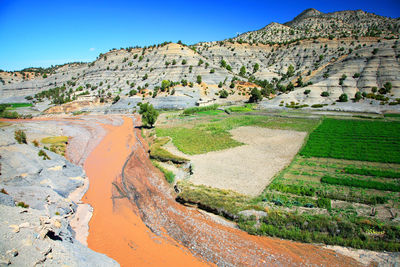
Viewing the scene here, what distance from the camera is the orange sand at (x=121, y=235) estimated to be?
12.8m

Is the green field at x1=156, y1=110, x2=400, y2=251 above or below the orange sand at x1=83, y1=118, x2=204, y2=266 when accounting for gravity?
above

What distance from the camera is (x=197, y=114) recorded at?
60094mm

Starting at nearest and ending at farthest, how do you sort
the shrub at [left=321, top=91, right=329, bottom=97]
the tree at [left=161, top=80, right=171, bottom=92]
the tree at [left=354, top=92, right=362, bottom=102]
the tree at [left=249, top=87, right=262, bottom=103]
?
the tree at [left=354, top=92, right=362, bottom=102] < the shrub at [left=321, top=91, right=329, bottom=97] < the tree at [left=249, top=87, right=262, bottom=103] < the tree at [left=161, top=80, right=171, bottom=92]

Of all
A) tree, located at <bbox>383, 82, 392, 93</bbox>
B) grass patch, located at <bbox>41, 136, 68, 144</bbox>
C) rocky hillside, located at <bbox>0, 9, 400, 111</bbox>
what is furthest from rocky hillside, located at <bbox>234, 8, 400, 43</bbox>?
grass patch, located at <bbox>41, 136, 68, 144</bbox>

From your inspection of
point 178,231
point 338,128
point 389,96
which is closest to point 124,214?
point 178,231

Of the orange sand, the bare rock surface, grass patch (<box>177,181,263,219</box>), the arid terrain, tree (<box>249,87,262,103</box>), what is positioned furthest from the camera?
tree (<box>249,87,262,103</box>)

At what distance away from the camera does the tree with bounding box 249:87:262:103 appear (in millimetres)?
71188

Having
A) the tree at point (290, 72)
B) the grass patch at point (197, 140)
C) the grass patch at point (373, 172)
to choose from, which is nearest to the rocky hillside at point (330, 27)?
the tree at point (290, 72)

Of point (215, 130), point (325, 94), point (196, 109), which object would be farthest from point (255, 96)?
point (215, 130)

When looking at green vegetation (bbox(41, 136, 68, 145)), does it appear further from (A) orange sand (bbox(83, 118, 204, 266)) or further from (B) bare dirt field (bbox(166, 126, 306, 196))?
(B) bare dirt field (bbox(166, 126, 306, 196))

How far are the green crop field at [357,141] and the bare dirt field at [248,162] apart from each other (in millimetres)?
2676

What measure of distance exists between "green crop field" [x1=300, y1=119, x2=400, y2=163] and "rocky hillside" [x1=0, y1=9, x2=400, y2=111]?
2327 centimetres

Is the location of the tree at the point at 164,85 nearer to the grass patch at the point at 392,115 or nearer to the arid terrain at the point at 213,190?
the arid terrain at the point at 213,190

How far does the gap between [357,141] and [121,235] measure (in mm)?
34011
